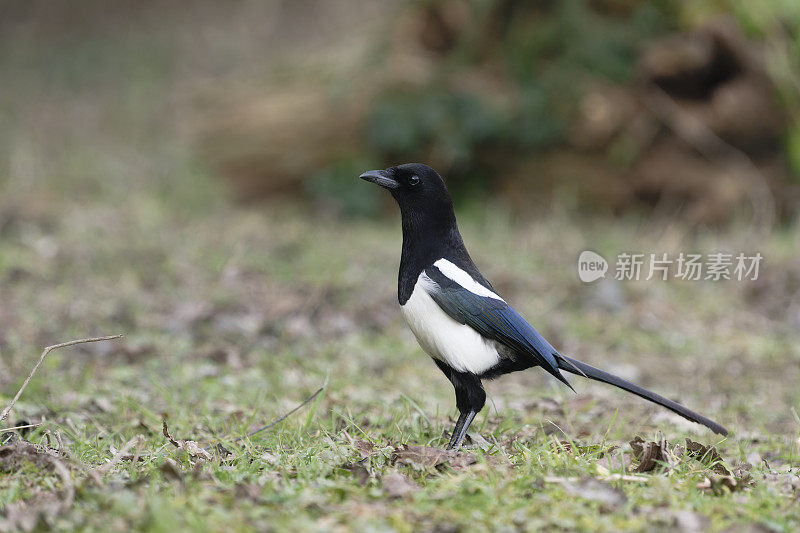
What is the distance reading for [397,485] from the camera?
2281 millimetres

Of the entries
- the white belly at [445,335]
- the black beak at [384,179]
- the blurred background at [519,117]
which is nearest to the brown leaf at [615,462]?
the white belly at [445,335]

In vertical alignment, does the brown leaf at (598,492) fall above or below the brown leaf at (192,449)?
above

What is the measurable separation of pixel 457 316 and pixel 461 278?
0.44 feet

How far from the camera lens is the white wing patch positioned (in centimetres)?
282

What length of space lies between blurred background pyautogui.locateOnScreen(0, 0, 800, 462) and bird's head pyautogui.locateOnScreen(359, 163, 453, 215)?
116 centimetres

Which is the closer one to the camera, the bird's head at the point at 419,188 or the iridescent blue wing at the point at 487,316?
the iridescent blue wing at the point at 487,316

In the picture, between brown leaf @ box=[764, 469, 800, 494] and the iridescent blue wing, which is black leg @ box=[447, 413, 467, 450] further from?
brown leaf @ box=[764, 469, 800, 494]

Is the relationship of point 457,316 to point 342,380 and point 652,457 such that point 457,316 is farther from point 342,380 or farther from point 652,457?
point 342,380

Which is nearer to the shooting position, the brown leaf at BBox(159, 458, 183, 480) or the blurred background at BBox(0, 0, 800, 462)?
the brown leaf at BBox(159, 458, 183, 480)

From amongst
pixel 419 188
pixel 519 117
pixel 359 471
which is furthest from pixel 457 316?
pixel 519 117

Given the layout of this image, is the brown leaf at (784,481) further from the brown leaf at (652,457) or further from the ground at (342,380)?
the brown leaf at (652,457)

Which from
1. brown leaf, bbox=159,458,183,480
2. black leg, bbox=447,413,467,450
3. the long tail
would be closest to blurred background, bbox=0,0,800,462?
the long tail

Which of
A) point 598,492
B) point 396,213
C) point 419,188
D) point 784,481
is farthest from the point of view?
point 396,213

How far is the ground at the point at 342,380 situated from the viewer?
86.0 inches
